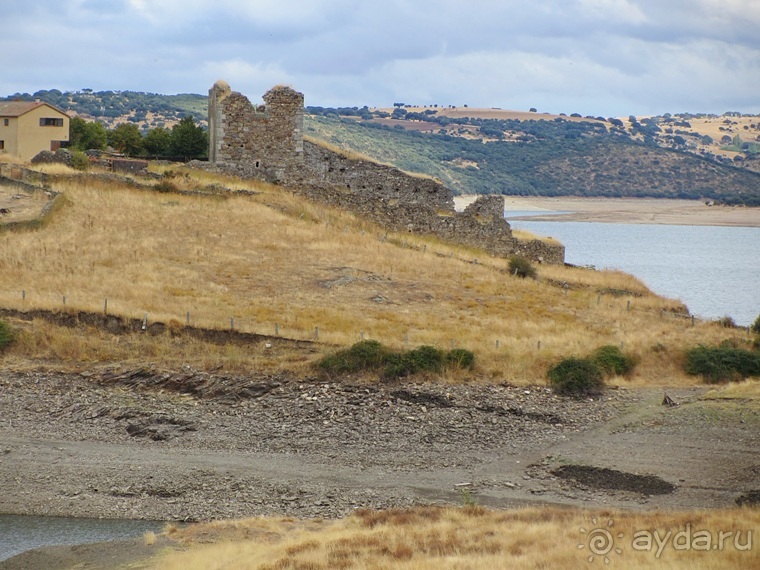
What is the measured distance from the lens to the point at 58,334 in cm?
2959

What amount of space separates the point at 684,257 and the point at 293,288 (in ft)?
159

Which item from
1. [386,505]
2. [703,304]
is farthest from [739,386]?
[703,304]

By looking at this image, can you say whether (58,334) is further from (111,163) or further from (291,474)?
(111,163)

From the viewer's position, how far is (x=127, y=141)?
1956 inches

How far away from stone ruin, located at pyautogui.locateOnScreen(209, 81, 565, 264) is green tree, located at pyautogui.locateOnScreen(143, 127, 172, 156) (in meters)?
4.33

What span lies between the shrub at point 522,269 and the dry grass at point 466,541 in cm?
1920

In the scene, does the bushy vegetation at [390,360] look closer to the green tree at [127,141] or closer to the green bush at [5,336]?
the green bush at [5,336]

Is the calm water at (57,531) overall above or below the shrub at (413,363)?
below

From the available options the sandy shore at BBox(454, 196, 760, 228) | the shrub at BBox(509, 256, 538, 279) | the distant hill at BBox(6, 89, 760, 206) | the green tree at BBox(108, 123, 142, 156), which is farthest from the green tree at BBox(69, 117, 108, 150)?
the distant hill at BBox(6, 89, 760, 206)

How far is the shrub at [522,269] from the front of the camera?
3875 centimetres

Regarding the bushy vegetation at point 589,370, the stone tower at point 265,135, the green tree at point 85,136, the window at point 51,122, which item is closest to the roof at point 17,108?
the window at point 51,122

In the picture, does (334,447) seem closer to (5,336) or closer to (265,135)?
(5,336)

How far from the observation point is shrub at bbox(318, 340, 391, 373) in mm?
27828

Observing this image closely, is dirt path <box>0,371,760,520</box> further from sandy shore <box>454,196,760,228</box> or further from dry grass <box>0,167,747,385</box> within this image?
sandy shore <box>454,196,760,228</box>
